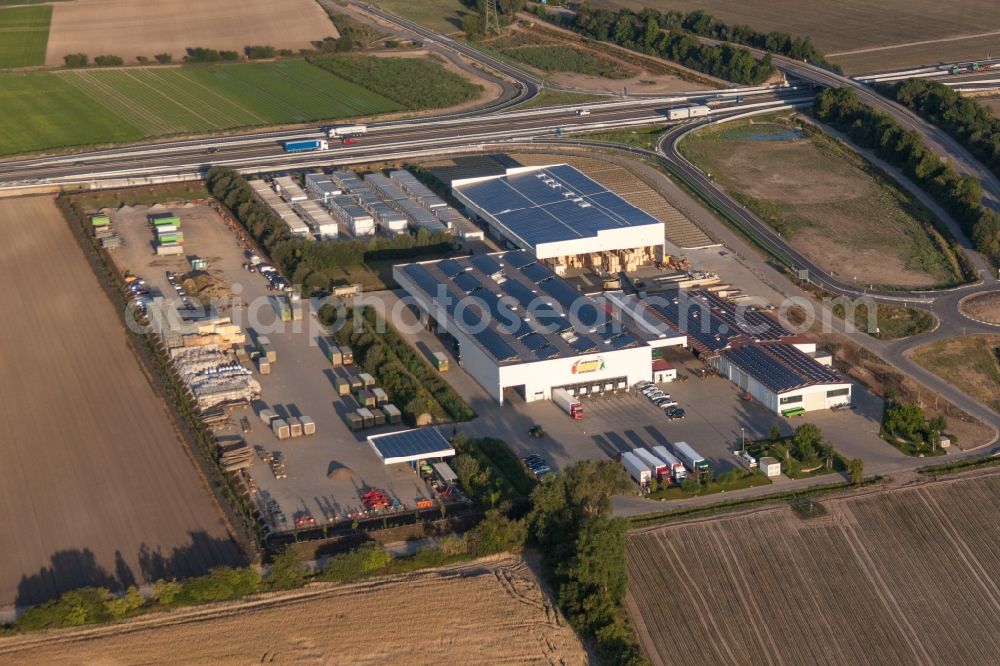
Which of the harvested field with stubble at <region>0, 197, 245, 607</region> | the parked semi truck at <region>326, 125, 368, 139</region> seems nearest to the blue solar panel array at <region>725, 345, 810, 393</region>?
the harvested field with stubble at <region>0, 197, 245, 607</region>

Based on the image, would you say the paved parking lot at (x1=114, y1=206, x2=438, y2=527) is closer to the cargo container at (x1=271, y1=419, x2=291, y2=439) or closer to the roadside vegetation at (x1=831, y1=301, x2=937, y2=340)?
the cargo container at (x1=271, y1=419, x2=291, y2=439)

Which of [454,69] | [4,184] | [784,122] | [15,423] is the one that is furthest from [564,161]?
[15,423]

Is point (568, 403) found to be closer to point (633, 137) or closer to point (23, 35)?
point (633, 137)

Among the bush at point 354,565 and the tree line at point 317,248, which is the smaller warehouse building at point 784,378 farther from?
the tree line at point 317,248

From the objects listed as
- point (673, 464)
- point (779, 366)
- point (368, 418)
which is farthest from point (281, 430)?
point (779, 366)

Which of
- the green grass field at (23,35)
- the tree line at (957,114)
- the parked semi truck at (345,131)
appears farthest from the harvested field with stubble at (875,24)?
the green grass field at (23,35)

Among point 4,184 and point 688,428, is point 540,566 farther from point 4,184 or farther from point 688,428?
point 4,184

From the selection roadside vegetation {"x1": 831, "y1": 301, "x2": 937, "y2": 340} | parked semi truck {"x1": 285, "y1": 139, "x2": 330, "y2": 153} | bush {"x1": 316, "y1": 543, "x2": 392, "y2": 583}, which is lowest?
roadside vegetation {"x1": 831, "y1": 301, "x2": 937, "y2": 340}
